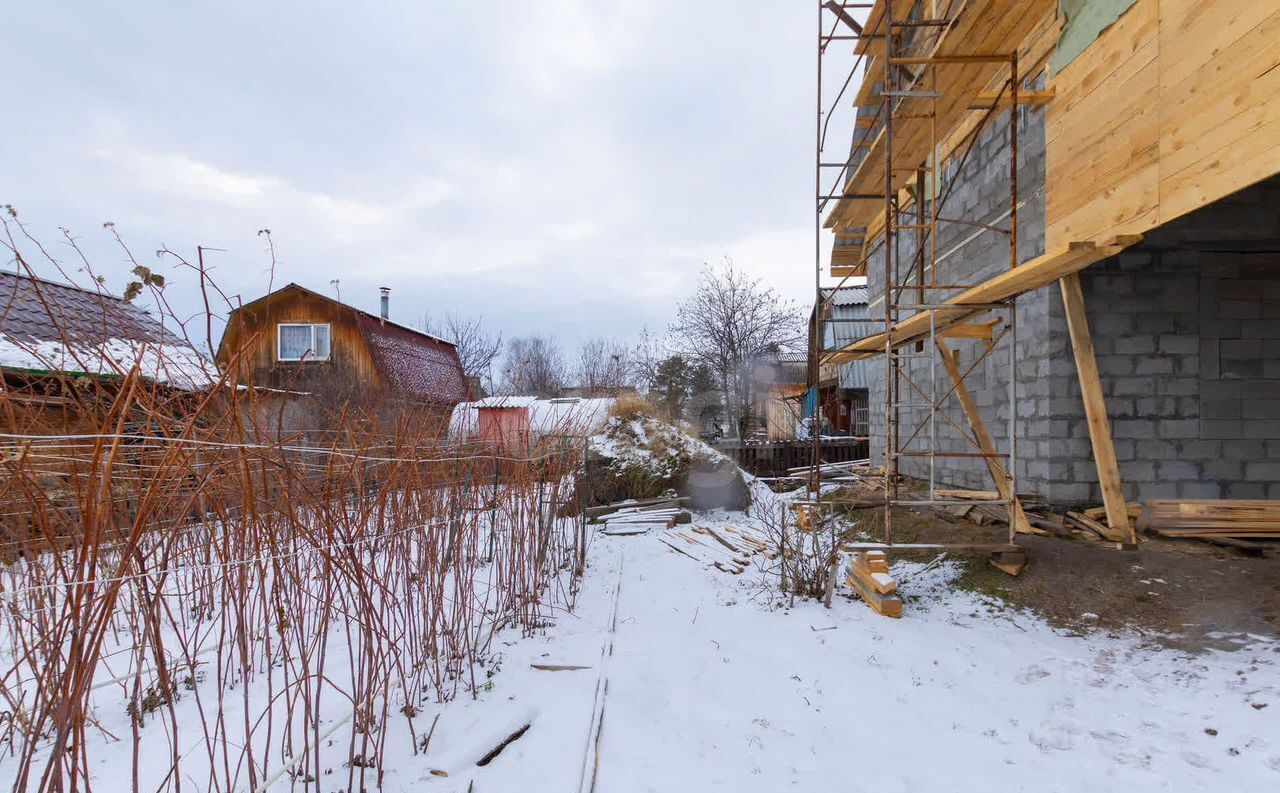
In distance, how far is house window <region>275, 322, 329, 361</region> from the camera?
56.5 ft

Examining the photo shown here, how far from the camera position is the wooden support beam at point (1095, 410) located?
5.46m

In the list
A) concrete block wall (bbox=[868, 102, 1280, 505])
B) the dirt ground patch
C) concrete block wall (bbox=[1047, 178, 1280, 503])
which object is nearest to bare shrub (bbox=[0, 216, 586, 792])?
the dirt ground patch

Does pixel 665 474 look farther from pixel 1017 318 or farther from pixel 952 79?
pixel 952 79

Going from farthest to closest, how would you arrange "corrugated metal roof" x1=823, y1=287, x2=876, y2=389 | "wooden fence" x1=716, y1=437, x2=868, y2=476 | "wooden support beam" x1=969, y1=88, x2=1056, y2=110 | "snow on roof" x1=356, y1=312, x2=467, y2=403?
"corrugated metal roof" x1=823, y1=287, x2=876, y2=389 → "snow on roof" x1=356, y1=312, x2=467, y2=403 → "wooden fence" x1=716, y1=437, x2=868, y2=476 → "wooden support beam" x1=969, y1=88, x2=1056, y2=110

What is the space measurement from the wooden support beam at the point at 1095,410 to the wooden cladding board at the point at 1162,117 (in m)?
0.68

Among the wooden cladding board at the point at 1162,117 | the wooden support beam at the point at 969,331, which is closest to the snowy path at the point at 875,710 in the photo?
the wooden support beam at the point at 969,331

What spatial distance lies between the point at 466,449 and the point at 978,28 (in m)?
5.65

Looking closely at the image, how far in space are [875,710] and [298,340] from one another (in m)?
18.1

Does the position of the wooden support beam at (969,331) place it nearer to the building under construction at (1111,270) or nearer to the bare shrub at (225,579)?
the building under construction at (1111,270)

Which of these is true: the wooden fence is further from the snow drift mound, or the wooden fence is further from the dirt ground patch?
the dirt ground patch

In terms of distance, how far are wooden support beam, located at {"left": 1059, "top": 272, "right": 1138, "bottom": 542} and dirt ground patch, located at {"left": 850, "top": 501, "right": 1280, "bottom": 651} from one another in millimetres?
373

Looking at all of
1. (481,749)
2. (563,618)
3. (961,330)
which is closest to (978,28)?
(961,330)

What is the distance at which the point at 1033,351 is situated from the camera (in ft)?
20.7

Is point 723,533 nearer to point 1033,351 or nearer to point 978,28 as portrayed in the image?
point 1033,351
